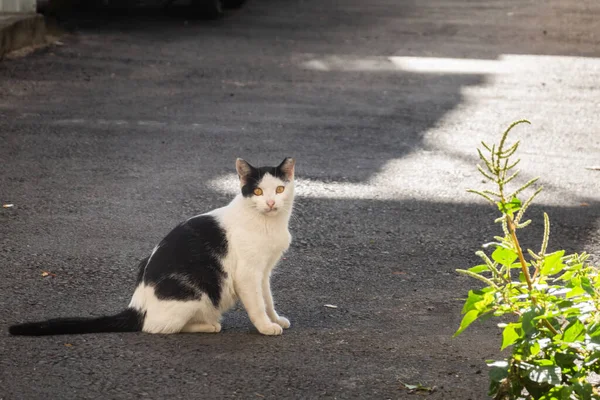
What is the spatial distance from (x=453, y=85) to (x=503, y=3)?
8291 millimetres

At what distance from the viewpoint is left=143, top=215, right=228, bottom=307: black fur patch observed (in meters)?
4.69

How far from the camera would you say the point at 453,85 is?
11.7 m

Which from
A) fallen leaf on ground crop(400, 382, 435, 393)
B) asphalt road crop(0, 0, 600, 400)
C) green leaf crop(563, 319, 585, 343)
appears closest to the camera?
green leaf crop(563, 319, 585, 343)

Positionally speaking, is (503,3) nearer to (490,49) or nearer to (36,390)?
(490,49)

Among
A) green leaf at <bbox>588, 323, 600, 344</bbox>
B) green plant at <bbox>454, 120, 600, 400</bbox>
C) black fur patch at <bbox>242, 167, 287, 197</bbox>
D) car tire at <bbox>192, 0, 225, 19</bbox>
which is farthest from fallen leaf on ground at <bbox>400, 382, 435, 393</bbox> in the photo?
car tire at <bbox>192, 0, 225, 19</bbox>

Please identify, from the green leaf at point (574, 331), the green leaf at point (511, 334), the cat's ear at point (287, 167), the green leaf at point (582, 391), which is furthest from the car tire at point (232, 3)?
the green leaf at point (582, 391)

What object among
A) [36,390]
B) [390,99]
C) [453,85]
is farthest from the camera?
[453,85]

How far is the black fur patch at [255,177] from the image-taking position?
4.89 metres

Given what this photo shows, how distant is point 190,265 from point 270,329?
51cm

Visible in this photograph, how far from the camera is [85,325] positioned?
185 inches

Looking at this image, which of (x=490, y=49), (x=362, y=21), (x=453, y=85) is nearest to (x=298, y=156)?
(x=453, y=85)

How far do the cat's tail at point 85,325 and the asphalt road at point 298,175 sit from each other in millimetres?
44

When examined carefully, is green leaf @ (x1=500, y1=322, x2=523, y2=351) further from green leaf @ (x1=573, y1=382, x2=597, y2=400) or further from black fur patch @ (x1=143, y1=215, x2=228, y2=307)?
black fur patch @ (x1=143, y1=215, x2=228, y2=307)

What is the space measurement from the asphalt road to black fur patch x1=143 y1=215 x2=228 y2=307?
25cm
